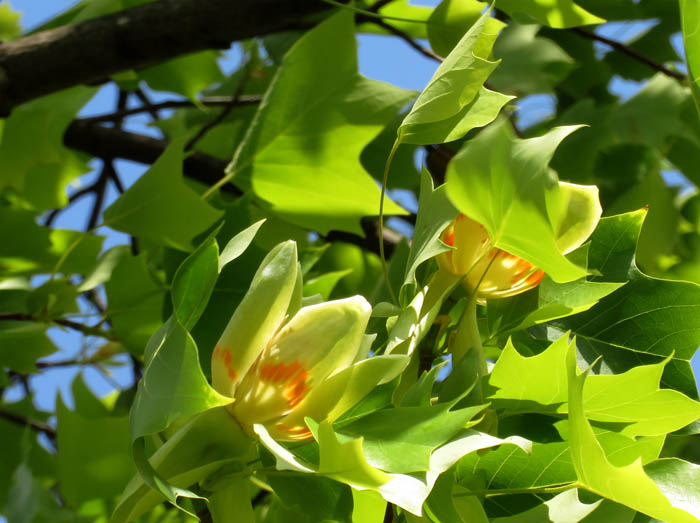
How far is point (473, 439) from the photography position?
0.37 metres

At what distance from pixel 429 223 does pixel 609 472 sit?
151 mm

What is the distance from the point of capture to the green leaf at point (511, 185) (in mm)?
336

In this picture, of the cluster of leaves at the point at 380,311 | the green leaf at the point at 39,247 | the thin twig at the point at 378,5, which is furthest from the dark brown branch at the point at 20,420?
the thin twig at the point at 378,5

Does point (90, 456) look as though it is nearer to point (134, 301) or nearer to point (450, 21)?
point (134, 301)

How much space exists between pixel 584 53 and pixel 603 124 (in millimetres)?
142

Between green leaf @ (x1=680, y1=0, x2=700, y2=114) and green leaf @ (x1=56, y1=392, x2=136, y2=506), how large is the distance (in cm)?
52

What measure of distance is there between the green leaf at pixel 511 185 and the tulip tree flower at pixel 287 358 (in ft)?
0.26

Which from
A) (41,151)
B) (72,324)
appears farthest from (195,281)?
(41,151)

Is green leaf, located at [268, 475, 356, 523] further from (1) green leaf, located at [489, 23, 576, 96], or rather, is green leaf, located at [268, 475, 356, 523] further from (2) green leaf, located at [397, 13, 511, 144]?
(1) green leaf, located at [489, 23, 576, 96]

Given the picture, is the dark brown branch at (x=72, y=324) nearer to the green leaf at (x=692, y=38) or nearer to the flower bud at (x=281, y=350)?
the flower bud at (x=281, y=350)

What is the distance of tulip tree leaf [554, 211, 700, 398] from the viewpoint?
1.63 feet

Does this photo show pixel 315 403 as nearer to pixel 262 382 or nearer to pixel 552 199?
pixel 262 382

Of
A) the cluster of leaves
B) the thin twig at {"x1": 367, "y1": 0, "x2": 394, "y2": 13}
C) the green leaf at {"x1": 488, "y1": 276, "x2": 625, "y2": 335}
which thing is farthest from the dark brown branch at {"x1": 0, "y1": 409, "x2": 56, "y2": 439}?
the green leaf at {"x1": 488, "y1": 276, "x2": 625, "y2": 335}

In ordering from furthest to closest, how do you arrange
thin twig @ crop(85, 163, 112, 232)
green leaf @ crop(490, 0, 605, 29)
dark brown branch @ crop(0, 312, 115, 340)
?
thin twig @ crop(85, 163, 112, 232)
dark brown branch @ crop(0, 312, 115, 340)
green leaf @ crop(490, 0, 605, 29)
